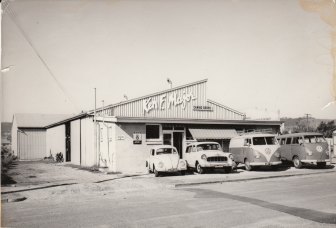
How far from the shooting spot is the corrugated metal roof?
41.9 m

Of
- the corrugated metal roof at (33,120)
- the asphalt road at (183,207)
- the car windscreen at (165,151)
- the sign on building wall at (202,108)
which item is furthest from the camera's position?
the corrugated metal roof at (33,120)

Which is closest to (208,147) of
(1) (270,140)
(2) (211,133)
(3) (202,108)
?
(1) (270,140)

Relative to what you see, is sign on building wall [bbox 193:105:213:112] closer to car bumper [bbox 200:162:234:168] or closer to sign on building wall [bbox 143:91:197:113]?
sign on building wall [bbox 143:91:197:113]

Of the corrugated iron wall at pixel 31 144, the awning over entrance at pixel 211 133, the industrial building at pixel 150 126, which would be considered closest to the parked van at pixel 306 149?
the awning over entrance at pixel 211 133

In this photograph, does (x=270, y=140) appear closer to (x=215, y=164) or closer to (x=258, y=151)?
(x=258, y=151)

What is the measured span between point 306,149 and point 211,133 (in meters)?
5.84

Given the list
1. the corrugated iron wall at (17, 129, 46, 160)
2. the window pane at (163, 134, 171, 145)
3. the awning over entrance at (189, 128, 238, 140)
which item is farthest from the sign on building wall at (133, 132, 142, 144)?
the corrugated iron wall at (17, 129, 46, 160)

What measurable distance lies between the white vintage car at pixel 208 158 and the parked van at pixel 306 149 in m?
3.98

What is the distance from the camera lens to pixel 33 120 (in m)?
43.9

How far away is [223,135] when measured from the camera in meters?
22.7

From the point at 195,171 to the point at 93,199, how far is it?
8.95 metres

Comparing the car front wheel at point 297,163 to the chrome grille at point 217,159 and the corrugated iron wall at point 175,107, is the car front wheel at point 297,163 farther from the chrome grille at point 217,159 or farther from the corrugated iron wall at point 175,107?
the corrugated iron wall at point 175,107

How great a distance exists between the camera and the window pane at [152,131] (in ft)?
69.4

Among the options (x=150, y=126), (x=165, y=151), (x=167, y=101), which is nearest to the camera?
(x=165, y=151)
